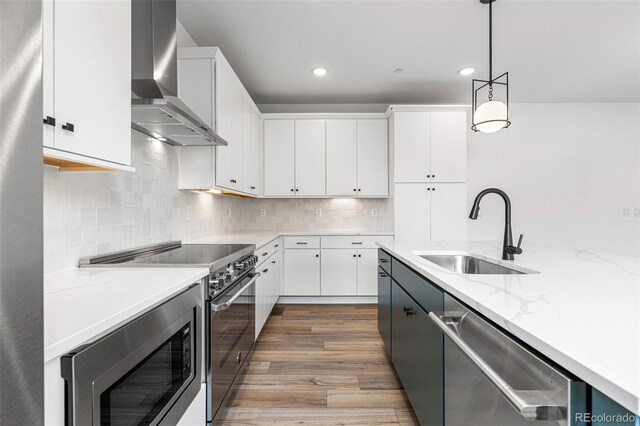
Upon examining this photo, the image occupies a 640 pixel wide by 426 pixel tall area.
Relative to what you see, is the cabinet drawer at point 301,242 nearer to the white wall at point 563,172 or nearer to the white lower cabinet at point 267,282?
the white lower cabinet at point 267,282

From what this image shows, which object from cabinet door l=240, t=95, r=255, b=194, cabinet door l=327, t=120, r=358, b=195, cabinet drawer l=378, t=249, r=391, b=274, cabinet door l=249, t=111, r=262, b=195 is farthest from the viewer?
cabinet door l=327, t=120, r=358, b=195

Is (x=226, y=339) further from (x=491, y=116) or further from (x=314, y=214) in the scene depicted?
(x=314, y=214)

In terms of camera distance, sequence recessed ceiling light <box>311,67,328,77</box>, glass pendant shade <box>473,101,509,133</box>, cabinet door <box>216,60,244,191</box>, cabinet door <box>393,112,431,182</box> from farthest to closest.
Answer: cabinet door <box>393,112,431,182</box>
recessed ceiling light <box>311,67,328,77</box>
cabinet door <box>216,60,244,191</box>
glass pendant shade <box>473,101,509,133</box>

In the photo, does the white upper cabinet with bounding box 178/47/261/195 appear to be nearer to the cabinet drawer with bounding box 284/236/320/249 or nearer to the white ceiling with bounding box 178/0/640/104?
the white ceiling with bounding box 178/0/640/104

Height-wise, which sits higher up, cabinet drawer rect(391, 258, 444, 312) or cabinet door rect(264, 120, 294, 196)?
cabinet door rect(264, 120, 294, 196)

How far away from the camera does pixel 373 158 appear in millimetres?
3959

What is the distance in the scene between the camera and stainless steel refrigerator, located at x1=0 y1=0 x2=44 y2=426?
0.39m

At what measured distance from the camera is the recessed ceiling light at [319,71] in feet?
10.5

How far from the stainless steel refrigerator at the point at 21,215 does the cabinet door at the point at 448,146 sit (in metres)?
3.78

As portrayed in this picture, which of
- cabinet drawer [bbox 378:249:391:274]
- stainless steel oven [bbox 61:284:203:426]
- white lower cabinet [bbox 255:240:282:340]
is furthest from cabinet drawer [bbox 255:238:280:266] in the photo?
stainless steel oven [bbox 61:284:203:426]

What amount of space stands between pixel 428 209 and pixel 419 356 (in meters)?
2.51

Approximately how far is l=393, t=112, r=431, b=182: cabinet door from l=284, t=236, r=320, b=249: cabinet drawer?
4.09 ft

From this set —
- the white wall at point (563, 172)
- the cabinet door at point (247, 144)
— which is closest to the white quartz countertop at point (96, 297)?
the cabinet door at point (247, 144)

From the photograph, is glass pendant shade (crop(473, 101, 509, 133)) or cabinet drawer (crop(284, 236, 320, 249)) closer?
glass pendant shade (crop(473, 101, 509, 133))
